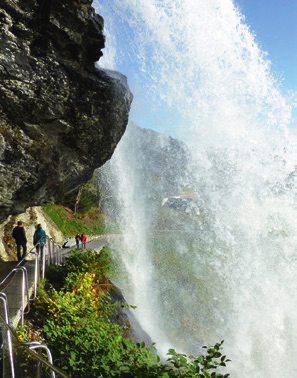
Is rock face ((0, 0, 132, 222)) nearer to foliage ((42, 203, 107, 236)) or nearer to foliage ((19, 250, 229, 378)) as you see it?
foliage ((19, 250, 229, 378))

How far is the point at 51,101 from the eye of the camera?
8227mm

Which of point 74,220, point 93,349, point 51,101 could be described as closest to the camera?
point 93,349

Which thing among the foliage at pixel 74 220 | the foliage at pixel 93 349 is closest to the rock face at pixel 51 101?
the foliage at pixel 93 349

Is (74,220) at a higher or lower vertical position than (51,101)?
higher

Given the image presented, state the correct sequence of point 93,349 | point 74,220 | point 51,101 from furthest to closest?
point 74,220, point 51,101, point 93,349

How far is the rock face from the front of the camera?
24.9ft

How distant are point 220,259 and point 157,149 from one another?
23719 mm

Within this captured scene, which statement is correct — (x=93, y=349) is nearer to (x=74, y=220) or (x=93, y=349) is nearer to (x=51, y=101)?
(x=51, y=101)

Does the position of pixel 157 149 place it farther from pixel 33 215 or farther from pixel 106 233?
pixel 33 215

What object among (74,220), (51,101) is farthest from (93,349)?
(74,220)

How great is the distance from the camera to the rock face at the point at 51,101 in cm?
759

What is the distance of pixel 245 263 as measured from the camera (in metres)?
23.9

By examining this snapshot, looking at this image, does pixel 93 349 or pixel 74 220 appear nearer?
pixel 93 349

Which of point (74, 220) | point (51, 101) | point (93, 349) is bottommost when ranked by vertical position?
point (93, 349)
